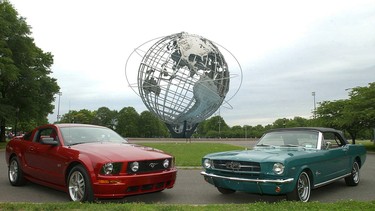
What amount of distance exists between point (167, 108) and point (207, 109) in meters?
5.59

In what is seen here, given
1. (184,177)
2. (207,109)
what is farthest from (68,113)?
(184,177)

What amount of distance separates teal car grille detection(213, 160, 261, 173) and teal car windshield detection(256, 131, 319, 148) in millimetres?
1514

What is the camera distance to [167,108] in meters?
42.9

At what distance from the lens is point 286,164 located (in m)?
5.93

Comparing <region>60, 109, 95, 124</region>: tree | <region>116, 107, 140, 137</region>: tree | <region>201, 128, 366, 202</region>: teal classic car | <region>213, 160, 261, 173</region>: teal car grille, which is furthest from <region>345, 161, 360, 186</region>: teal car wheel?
<region>60, 109, 95, 124</region>: tree

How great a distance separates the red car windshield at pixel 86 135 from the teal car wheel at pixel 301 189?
3615 mm

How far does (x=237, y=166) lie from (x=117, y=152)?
2.11 metres

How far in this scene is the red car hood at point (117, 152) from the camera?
20.2 feet

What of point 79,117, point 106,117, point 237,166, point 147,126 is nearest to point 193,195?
point 237,166

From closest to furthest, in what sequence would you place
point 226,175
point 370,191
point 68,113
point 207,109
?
point 226,175, point 370,191, point 207,109, point 68,113

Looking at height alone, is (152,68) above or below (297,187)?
above

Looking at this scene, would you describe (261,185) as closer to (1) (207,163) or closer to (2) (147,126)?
(1) (207,163)

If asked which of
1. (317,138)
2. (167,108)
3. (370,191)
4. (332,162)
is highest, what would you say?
(167,108)

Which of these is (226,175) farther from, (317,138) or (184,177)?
(184,177)
